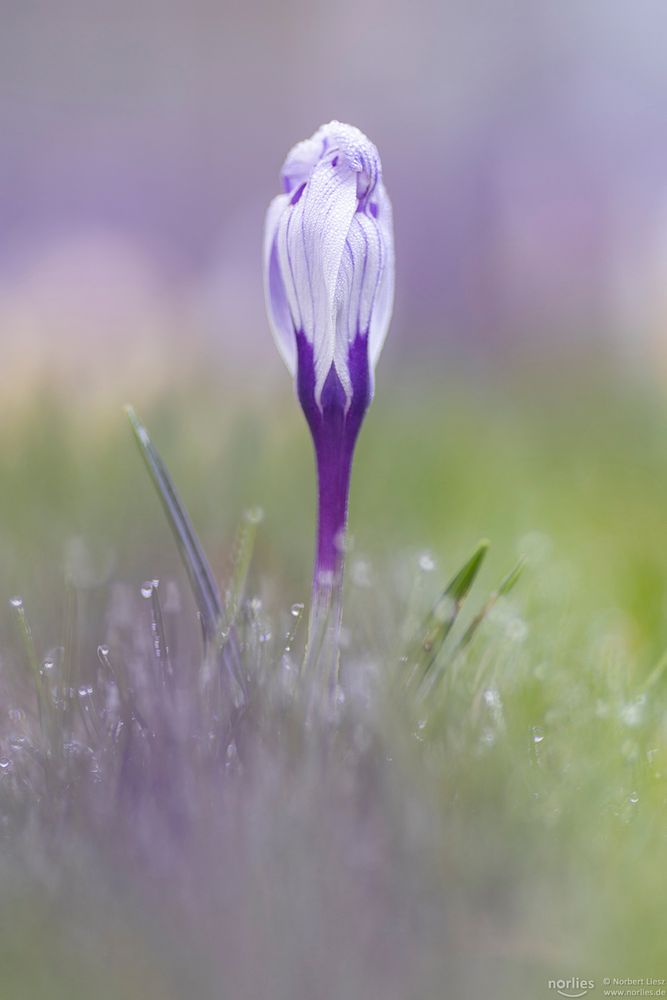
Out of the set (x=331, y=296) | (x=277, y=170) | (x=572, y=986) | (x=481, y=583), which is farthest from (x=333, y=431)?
(x=277, y=170)

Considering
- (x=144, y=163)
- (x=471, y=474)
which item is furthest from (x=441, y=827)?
(x=144, y=163)

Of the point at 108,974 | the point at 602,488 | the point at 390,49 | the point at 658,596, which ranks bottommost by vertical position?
the point at 108,974

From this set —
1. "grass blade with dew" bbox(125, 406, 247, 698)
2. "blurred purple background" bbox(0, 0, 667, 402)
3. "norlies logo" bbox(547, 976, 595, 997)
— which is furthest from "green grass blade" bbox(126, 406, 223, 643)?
"blurred purple background" bbox(0, 0, 667, 402)

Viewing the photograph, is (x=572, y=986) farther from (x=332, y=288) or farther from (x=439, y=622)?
(x=332, y=288)

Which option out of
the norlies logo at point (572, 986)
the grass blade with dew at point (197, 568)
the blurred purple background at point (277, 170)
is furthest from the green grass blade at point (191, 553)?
the blurred purple background at point (277, 170)

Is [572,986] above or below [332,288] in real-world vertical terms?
below

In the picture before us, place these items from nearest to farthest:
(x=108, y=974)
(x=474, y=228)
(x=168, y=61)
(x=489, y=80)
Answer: (x=108, y=974)
(x=474, y=228)
(x=489, y=80)
(x=168, y=61)

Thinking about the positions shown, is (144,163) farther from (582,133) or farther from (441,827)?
(441,827)

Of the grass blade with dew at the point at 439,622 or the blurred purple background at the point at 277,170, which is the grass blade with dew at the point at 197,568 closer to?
the grass blade with dew at the point at 439,622
